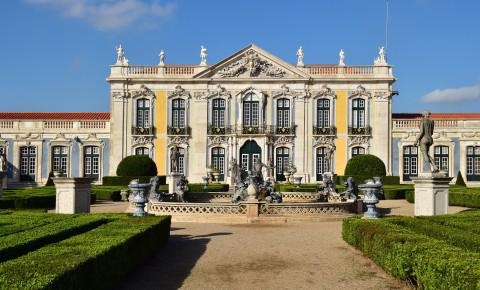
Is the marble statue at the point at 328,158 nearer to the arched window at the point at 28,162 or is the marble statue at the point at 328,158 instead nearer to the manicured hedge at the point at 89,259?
the arched window at the point at 28,162

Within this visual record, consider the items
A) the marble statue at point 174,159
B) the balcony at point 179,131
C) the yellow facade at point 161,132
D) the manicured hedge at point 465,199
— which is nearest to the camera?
the manicured hedge at point 465,199

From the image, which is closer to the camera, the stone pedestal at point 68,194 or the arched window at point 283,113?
the stone pedestal at point 68,194

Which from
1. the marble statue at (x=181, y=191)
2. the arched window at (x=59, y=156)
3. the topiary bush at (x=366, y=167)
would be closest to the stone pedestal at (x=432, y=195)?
the marble statue at (x=181, y=191)

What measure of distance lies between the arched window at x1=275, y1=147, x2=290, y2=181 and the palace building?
6cm

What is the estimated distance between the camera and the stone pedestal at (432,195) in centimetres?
1248

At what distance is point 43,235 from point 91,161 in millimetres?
28721

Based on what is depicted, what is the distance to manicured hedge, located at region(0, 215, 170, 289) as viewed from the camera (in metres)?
5.00

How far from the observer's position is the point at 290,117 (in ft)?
115

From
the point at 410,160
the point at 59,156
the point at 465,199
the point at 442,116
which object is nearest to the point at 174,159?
the point at 59,156

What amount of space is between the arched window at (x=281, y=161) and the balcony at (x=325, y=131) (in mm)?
2001

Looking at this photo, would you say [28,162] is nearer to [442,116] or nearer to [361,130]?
[361,130]

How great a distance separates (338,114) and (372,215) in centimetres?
2490

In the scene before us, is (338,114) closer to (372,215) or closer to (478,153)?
(478,153)

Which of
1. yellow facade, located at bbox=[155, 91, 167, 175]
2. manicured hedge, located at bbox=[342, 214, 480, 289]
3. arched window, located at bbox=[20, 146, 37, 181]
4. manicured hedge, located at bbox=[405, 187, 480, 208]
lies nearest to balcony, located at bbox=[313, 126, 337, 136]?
yellow facade, located at bbox=[155, 91, 167, 175]
